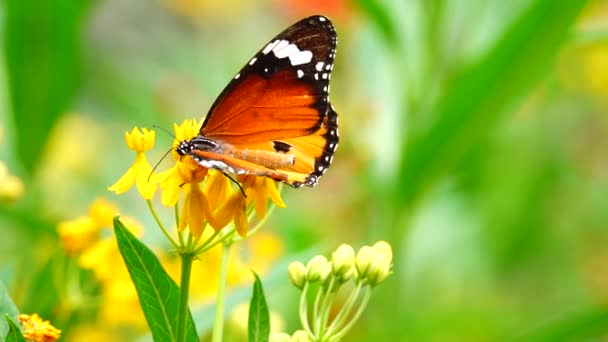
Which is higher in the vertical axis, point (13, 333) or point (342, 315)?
point (342, 315)

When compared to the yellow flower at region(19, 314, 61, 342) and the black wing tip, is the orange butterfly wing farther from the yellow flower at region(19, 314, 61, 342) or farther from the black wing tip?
the yellow flower at region(19, 314, 61, 342)

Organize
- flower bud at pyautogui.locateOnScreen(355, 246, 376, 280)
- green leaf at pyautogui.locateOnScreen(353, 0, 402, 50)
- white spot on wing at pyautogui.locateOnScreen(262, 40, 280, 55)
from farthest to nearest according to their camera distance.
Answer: green leaf at pyautogui.locateOnScreen(353, 0, 402, 50) < white spot on wing at pyautogui.locateOnScreen(262, 40, 280, 55) < flower bud at pyautogui.locateOnScreen(355, 246, 376, 280)

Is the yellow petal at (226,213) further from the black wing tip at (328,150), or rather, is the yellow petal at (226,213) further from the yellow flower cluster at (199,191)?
the black wing tip at (328,150)

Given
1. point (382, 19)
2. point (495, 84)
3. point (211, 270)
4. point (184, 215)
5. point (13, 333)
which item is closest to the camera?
point (13, 333)

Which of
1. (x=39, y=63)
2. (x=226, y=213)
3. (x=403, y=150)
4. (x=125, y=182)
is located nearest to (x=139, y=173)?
(x=125, y=182)

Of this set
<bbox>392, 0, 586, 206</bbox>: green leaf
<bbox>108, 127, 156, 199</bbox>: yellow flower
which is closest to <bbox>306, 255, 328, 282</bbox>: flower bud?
<bbox>108, 127, 156, 199</bbox>: yellow flower

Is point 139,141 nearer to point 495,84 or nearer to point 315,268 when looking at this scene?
point 315,268
